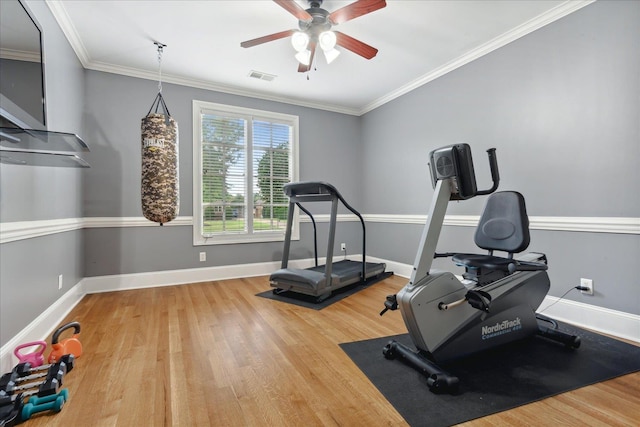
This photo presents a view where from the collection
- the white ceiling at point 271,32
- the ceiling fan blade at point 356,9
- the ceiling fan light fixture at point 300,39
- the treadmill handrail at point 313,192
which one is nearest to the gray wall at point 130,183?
the white ceiling at point 271,32

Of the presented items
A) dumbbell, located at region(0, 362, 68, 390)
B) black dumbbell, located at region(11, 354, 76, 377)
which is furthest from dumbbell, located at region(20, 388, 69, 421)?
black dumbbell, located at region(11, 354, 76, 377)

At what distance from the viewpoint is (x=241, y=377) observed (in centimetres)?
177

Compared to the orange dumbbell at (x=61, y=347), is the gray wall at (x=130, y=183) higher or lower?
higher

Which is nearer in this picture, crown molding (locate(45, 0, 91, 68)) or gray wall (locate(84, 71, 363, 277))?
crown molding (locate(45, 0, 91, 68))

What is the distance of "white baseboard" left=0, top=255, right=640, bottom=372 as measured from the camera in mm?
→ 2207

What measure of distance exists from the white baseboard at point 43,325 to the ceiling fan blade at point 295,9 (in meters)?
2.77

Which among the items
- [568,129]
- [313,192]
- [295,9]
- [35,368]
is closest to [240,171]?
[313,192]

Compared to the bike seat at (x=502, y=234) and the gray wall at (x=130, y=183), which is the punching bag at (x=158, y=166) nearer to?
the gray wall at (x=130, y=183)

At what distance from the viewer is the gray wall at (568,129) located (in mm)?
2297

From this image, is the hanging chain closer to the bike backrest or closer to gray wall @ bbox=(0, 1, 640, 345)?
gray wall @ bbox=(0, 1, 640, 345)

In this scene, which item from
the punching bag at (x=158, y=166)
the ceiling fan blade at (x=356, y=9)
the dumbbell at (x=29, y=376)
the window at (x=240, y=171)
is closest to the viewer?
the dumbbell at (x=29, y=376)

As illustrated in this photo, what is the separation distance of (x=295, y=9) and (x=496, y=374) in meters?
2.78

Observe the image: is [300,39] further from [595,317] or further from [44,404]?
[595,317]

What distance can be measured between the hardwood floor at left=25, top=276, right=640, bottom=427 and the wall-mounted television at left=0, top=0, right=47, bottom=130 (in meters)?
1.44
